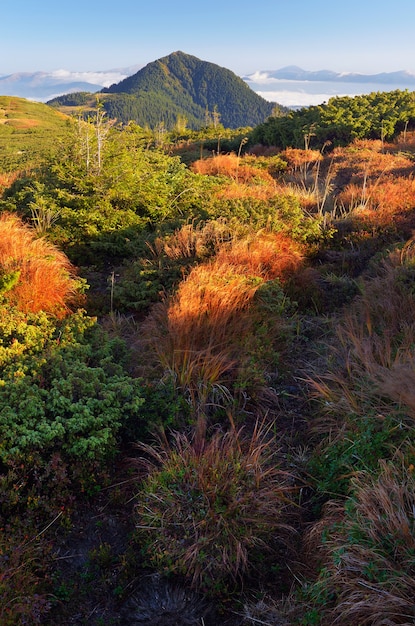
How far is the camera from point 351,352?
4238mm

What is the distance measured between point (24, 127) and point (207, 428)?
96972 millimetres

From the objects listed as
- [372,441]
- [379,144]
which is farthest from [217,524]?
[379,144]

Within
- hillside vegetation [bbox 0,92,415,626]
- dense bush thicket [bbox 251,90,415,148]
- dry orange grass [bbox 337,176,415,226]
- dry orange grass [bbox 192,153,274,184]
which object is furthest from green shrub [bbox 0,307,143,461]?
dense bush thicket [bbox 251,90,415,148]

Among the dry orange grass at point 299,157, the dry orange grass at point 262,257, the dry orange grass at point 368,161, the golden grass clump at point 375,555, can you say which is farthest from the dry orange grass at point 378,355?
the dry orange grass at point 299,157

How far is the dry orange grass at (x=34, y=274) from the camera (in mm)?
5023

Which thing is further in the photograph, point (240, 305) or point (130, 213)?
point (130, 213)

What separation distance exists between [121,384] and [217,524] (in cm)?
135

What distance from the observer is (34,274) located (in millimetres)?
5301

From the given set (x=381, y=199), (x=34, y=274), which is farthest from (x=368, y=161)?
(x=34, y=274)

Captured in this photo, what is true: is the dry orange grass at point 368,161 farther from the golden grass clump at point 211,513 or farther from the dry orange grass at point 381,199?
the golden grass clump at point 211,513

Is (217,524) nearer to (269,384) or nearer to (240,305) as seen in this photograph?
(269,384)

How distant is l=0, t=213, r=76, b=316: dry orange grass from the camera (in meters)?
5.02

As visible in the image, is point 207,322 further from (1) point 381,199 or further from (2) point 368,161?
(2) point 368,161

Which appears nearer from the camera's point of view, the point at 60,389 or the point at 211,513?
the point at 211,513
